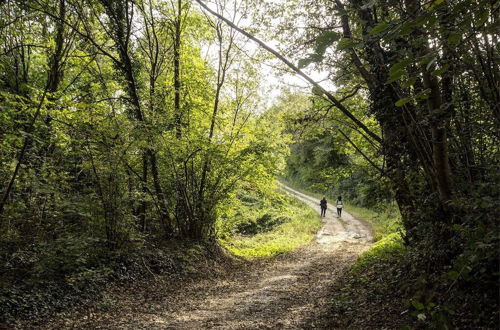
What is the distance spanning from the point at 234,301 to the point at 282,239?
9.87 metres

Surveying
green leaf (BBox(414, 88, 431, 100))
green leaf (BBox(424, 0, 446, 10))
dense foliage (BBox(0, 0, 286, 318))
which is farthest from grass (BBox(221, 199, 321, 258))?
green leaf (BBox(424, 0, 446, 10))

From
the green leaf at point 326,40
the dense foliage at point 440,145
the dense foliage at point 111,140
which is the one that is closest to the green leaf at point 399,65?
the dense foliage at point 440,145

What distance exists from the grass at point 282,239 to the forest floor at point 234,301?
194 cm

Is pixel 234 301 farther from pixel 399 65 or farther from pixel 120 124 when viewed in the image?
pixel 399 65

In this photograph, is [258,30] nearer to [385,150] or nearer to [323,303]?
[385,150]

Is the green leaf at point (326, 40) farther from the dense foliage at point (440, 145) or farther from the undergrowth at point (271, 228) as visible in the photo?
the undergrowth at point (271, 228)

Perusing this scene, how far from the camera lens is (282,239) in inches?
675

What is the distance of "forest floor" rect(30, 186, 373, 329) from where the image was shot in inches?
227

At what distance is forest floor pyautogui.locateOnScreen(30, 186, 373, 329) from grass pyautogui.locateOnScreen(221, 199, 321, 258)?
1.94 meters

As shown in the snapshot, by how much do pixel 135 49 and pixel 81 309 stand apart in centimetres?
884

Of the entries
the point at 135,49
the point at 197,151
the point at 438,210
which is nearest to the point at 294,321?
the point at 438,210

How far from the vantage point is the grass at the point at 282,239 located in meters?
14.3

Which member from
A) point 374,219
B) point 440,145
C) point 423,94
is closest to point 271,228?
point 374,219

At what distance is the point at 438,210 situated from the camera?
14.7 feet
